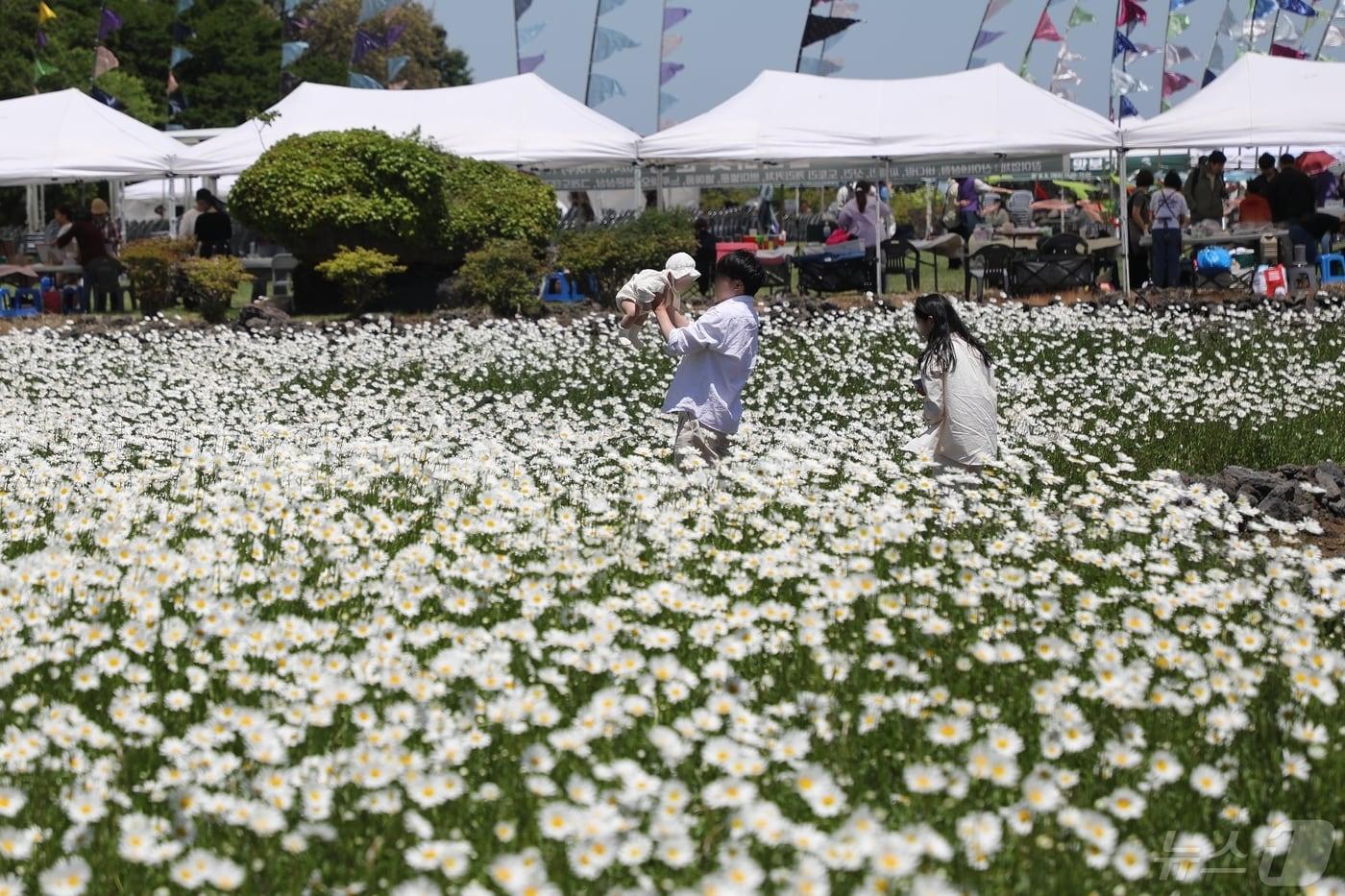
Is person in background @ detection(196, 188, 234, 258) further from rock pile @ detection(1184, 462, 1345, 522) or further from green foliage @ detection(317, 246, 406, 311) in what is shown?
rock pile @ detection(1184, 462, 1345, 522)

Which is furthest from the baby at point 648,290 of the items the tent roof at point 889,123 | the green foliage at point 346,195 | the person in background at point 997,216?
the person in background at point 997,216

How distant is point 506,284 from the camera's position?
18.0 m

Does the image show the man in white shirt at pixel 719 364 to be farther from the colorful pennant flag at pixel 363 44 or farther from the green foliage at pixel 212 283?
the colorful pennant flag at pixel 363 44

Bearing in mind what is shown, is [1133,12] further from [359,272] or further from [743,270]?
[743,270]

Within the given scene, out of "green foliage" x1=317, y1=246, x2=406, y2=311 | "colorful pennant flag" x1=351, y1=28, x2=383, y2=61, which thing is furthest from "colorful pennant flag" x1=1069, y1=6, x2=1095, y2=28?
"green foliage" x1=317, y1=246, x2=406, y2=311

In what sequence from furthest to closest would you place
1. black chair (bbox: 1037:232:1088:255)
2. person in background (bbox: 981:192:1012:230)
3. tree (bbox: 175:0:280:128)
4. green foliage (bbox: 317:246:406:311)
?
1. tree (bbox: 175:0:280:128)
2. person in background (bbox: 981:192:1012:230)
3. black chair (bbox: 1037:232:1088:255)
4. green foliage (bbox: 317:246:406:311)

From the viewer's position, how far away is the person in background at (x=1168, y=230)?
19.2 m

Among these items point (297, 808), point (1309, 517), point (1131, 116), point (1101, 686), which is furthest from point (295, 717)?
point (1131, 116)

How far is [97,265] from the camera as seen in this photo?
67.6 ft

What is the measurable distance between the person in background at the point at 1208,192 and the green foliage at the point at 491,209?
8.50 m

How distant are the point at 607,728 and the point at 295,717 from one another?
710mm

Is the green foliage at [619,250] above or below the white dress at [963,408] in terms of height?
above

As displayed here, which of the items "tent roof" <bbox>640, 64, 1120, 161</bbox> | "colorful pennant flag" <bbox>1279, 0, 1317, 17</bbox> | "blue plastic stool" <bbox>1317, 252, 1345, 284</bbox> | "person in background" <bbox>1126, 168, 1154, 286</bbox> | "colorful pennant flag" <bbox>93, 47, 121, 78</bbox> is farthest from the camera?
"colorful pennant flag" <bbox>1279, 0, 1317, 17</bbox>

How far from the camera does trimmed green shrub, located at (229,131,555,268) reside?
18.5m
